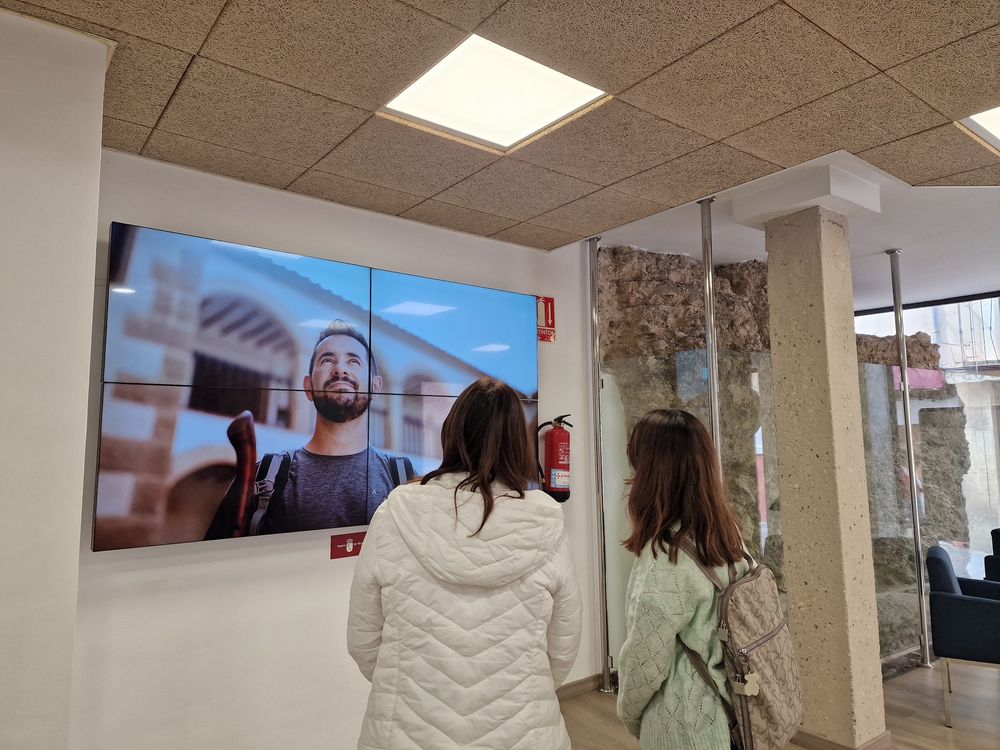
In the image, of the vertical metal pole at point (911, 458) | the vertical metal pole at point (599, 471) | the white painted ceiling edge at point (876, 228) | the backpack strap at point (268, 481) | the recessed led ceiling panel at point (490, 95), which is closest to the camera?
the recessed led ceiling panel at point (490, 95)

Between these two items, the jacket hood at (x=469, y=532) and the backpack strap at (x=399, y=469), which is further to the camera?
the backpack strap at (x=399, y=469)

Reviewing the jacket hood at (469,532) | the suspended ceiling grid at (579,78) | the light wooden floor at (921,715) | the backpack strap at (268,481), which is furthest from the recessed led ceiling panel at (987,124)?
the backpack strap at (268,481)

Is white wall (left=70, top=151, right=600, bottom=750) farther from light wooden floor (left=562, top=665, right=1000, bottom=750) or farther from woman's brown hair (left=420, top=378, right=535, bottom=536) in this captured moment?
woman's brown hair (left=420, top=378, right=535, bottom=536)

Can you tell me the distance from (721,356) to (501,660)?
2.55 metres

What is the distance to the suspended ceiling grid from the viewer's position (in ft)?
5.73

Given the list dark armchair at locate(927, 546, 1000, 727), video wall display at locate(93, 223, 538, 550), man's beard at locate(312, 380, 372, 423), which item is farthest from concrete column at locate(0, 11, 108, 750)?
dark armchair at locate(927, 546, 1000, 727)

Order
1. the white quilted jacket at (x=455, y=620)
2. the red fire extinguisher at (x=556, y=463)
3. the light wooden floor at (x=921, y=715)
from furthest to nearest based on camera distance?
the red fire extinguisher at (x=556, y=463) → the light wooden floor at (x=921, y=715) → the white quilted jacket at (x=455, y=620)

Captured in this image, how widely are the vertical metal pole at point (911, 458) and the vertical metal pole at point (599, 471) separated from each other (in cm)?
201

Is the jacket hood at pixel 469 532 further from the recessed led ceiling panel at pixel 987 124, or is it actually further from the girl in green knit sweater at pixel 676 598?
the recessed led ceiling panel at pixel 987 124

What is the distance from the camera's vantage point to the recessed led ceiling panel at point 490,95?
6.81 feet

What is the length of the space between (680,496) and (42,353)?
1.70 meters

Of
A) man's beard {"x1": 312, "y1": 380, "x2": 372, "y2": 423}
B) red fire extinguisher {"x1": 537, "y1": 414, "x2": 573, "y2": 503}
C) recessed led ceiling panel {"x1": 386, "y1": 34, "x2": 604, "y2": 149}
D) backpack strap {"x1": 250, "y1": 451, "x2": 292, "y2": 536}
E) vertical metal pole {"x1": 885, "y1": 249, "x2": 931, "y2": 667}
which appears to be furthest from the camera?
vertical metal pole {"x1": 885, "y1": 249, "x2": 931, "y2": 667}

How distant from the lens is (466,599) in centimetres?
147

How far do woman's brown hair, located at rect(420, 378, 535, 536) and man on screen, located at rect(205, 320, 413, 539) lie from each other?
56.7 inches
